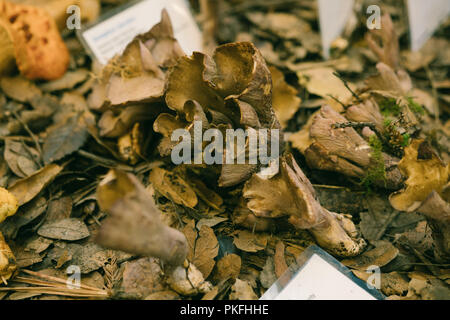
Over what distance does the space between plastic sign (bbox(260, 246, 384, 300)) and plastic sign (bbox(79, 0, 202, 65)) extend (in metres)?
0.89

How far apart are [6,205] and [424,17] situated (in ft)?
5.38

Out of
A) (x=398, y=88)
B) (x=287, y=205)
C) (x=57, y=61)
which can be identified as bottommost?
(x=287, y=205)

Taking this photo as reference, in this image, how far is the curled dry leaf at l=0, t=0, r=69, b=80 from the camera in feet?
3.93

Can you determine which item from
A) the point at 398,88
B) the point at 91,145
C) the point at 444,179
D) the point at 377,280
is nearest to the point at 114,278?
the point at 91,145

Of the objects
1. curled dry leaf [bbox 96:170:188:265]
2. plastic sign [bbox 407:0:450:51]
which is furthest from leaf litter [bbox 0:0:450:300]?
plastic sign [bbox 407:0:450:51]

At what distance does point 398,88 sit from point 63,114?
1.07 metres

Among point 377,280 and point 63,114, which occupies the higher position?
point 63,114

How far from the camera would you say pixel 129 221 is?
24.3 inches

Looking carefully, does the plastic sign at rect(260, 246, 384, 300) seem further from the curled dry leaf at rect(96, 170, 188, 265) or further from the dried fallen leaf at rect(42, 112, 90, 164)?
the dried fallen leaf at rect(42, 112, 90, 164)

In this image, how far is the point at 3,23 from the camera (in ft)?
3.74

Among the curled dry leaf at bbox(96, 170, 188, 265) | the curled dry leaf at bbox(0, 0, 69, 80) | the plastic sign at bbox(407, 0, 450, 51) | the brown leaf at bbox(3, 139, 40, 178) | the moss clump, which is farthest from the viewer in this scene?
the plastic sign at bbox(407, 0, 450, 51)

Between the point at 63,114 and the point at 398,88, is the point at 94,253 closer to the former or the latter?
the point at 63,114

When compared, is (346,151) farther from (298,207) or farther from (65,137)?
(65,137)

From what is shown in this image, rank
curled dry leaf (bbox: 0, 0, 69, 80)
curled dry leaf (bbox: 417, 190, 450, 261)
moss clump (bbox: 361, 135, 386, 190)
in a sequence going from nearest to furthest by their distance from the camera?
curled dry leaf (bbox: 417, 190, 450, 261) → moss clump (bbox: 361, 135, 386, 190) → curled dry leaf (bbox: 0, 0, 69, 80)
